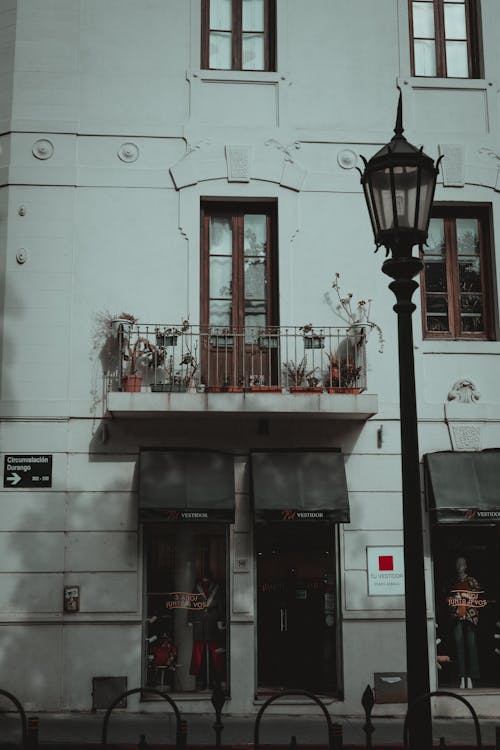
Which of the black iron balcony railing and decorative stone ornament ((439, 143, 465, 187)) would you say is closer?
the black iron balcony railing

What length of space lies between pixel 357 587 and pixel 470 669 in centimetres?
191

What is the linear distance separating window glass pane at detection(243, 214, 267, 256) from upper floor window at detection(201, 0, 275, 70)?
7.64 feet

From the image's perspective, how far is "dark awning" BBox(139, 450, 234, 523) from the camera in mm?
11680

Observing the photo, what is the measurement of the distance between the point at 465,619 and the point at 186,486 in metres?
4.26

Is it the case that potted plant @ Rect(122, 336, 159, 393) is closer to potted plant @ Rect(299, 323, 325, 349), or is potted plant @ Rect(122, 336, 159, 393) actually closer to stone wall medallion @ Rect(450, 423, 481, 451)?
potted plant @ Rect(299, 323, 325, 349)

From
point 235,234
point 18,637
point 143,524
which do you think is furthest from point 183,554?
point 235,234

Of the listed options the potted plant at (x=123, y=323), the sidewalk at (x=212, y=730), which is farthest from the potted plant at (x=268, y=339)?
the sidewalk at (x=212, y=730)

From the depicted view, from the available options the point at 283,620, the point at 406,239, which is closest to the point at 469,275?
the point at 283,620

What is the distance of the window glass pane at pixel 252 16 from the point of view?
1365cm

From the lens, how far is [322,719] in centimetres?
1148

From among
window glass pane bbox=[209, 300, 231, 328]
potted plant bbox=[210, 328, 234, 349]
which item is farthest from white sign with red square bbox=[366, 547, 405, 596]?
window glass pane bbox=[209, 300, 231, 328]

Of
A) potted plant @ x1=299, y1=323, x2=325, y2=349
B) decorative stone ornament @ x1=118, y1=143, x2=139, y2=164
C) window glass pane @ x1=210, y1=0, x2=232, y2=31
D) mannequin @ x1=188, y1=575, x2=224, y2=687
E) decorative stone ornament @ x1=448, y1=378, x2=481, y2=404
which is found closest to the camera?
mannequin @ x1=188, y1=575, x2=224, y2=687

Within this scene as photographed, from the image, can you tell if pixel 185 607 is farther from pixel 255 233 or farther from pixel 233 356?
pixel 255 233

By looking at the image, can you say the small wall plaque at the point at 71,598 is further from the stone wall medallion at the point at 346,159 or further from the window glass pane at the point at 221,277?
the stone wall medallion at the point at 346,159
